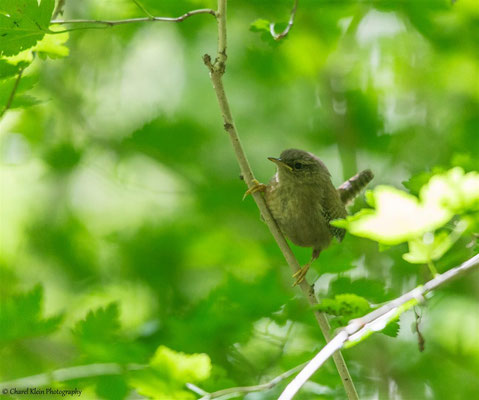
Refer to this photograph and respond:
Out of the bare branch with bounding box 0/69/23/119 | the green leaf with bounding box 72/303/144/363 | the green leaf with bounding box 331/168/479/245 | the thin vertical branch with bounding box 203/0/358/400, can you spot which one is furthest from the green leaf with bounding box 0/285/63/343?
the green leaf with bounding box 331/168/479/245

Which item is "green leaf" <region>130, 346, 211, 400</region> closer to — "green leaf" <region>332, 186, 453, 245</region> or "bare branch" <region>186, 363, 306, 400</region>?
"bare branch" <region>186, 363, 306, 400</region>

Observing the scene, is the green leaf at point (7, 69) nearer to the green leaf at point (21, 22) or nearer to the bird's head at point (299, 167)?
the green leaf at point (21, 22)

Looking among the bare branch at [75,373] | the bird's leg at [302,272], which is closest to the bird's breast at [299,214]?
the bird's leg at [302,272]

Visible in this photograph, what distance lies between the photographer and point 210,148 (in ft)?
22.1

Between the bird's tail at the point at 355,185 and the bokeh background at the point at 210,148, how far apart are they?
327 mm

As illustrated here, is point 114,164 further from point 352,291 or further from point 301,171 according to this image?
point 352,291

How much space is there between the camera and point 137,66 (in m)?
7.79

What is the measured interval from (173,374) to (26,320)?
1.19 metres

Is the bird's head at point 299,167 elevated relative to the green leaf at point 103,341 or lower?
elevated

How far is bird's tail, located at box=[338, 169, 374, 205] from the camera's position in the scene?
482 cm

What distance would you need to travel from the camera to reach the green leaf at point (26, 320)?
2.74 meters

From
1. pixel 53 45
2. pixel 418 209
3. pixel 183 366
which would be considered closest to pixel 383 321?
pixel 418 209

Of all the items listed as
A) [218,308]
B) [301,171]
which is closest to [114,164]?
[301,171]

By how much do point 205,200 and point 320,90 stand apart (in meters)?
1.87
